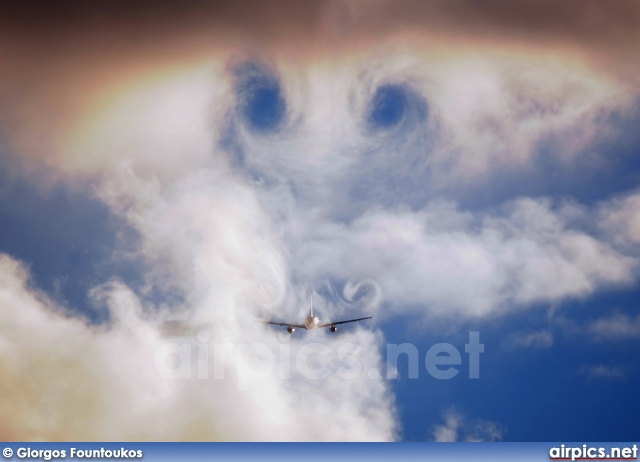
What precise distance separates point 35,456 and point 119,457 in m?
13.6

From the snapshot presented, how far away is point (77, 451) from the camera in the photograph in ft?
393

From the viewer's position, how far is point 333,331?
581 ft

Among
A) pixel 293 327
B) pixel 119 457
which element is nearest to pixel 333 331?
pixel 293 327

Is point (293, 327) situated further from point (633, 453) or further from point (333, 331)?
point (633, 453)

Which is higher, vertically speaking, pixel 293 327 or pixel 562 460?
pixel 293 327

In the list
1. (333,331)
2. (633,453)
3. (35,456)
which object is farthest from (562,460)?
(35,456)

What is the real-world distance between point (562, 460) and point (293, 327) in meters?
82.7

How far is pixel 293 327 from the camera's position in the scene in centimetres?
18238

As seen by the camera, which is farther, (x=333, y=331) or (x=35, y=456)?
(x=333, y=331)

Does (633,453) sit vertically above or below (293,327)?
below

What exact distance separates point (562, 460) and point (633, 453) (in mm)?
11538

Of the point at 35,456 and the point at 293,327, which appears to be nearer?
the point at 35,456

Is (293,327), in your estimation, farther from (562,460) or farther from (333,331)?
(562,460)

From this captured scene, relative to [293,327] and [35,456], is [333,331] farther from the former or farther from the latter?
[35,456]
